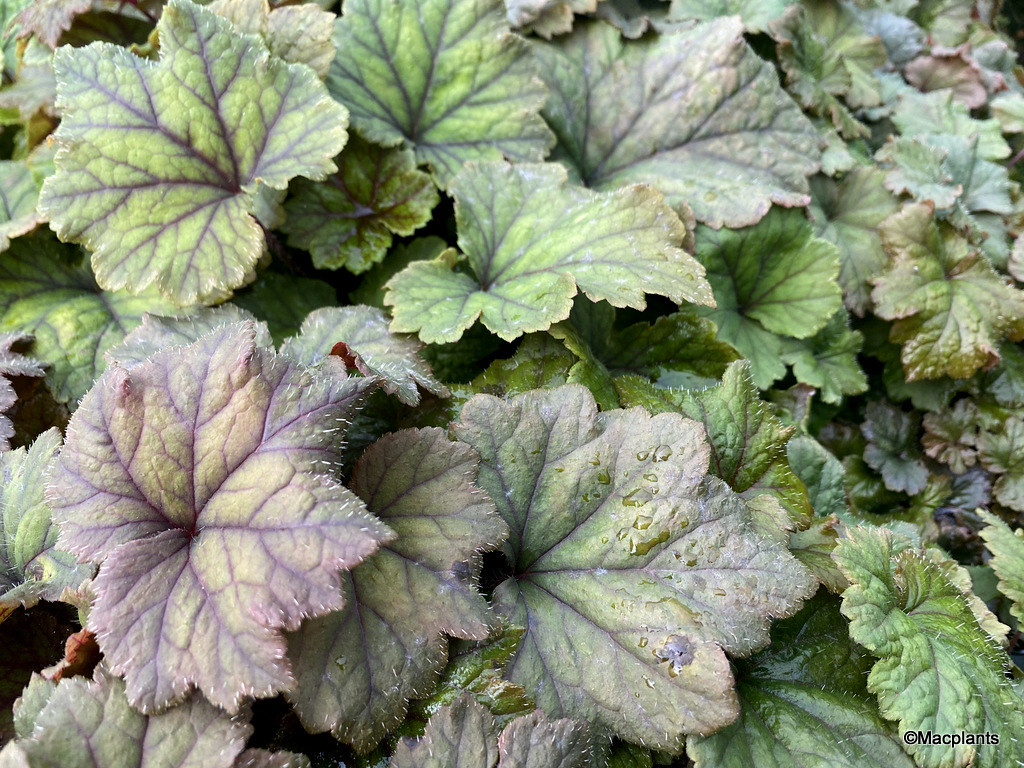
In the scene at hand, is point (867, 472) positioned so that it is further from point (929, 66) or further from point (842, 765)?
point (929, 66)

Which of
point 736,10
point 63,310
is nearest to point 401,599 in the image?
point 63,310

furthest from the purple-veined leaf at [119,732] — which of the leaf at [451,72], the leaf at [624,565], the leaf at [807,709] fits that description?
the leaf at [451,72]

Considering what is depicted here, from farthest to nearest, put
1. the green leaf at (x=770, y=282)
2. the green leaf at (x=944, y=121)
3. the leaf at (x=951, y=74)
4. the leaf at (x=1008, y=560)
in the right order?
the leaf at (x=951, y=74), the green leaf at (x=944, y=121), the green leaf at (x=770, y=282), the leaf at (x=1008, y=560)

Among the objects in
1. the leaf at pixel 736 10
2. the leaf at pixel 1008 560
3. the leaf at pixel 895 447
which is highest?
the leaf at pixel 736 10

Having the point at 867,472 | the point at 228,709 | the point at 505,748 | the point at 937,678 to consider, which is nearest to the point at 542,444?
the point at 505,748

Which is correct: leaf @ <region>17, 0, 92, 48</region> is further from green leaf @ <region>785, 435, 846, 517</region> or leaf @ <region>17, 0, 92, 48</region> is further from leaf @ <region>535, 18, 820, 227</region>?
green leaf @ <region>785, 435, 846, 517</region>

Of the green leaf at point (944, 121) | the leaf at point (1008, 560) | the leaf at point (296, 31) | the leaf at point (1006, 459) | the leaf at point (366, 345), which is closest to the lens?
the leaf at point (366, 345)

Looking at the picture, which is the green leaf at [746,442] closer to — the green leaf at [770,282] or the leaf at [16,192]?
the green leaf at [770,282]

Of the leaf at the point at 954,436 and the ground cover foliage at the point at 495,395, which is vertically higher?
the ground cover foliage at the point at 495,395
